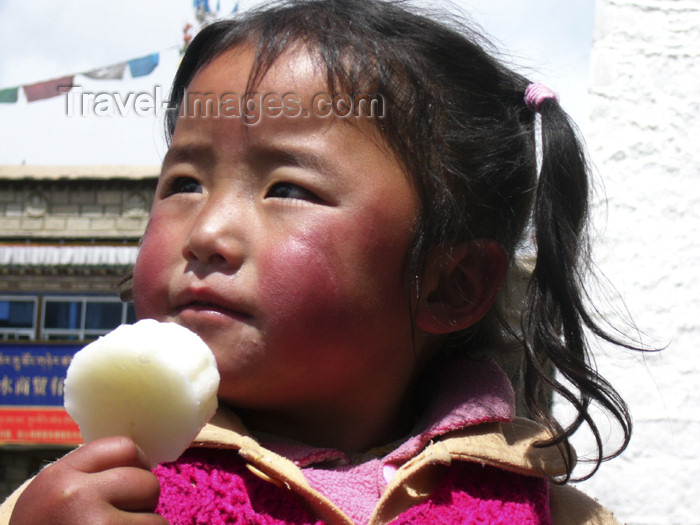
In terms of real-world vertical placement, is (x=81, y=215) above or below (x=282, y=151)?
below

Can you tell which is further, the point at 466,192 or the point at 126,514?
the point at 466,192

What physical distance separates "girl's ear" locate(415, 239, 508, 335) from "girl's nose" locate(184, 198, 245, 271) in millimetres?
441

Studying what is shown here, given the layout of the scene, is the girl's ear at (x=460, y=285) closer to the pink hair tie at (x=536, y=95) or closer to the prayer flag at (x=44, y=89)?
the pink hair tie at (x=536, y=95)

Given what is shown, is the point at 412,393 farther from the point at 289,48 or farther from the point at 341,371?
the point at 289,48

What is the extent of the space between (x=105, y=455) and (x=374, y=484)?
24.9 inches

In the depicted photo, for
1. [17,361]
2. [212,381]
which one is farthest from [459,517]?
[17,361]

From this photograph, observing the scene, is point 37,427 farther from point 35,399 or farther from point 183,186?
point 183,186

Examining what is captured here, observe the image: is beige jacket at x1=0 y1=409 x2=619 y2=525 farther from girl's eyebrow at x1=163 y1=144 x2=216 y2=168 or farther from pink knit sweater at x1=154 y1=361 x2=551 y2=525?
girl's eyebrow at x1=163 y1=144 x2=216 y2=168

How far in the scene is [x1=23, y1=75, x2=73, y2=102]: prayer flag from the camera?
472 inches

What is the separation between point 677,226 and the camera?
3.34 metres

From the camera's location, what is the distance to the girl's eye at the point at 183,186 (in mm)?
1609

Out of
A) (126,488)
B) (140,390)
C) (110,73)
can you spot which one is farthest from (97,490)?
(110,73)

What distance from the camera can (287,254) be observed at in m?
1.45

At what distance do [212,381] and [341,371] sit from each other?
16.3 inches
